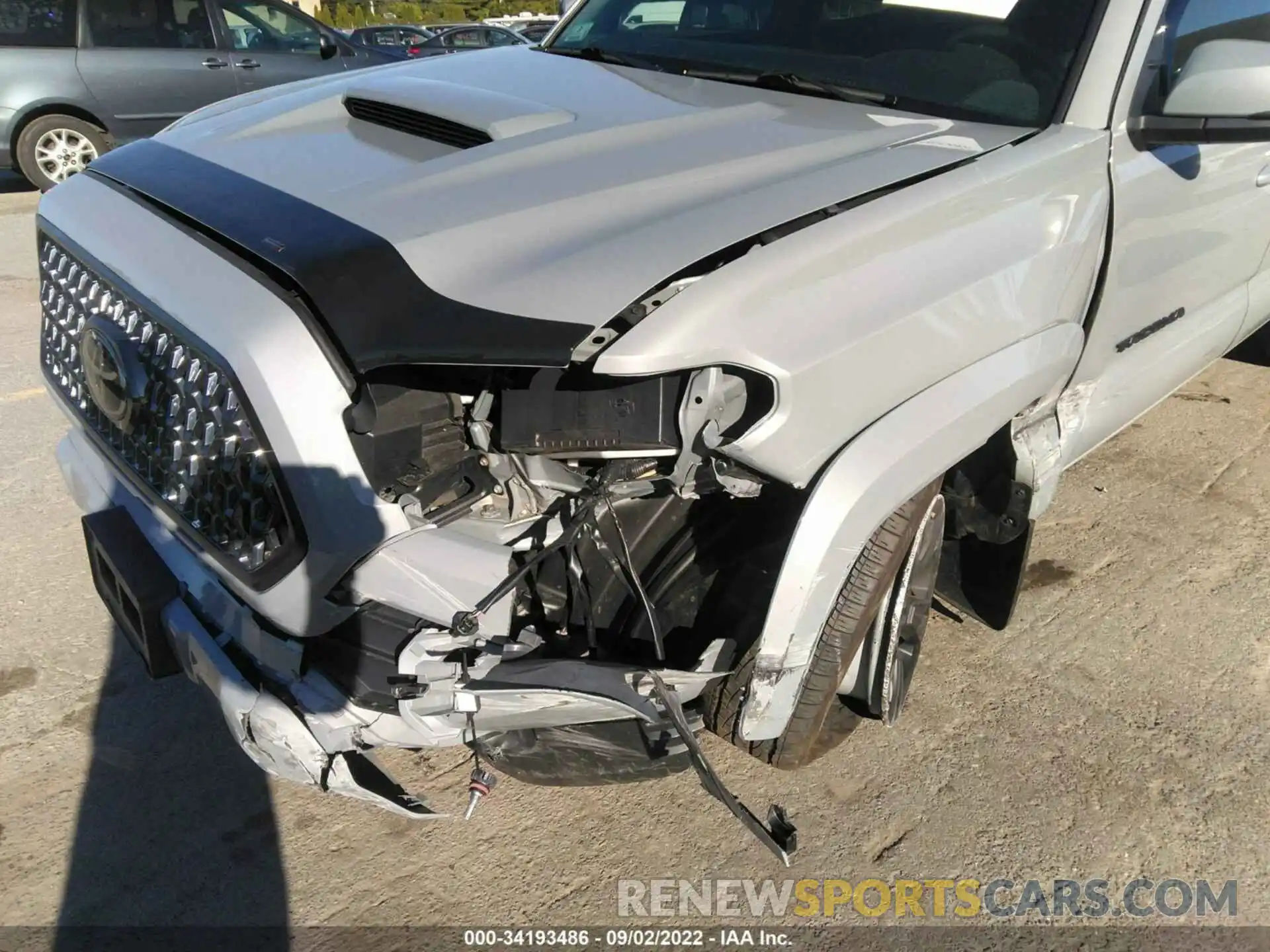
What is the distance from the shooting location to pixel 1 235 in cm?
744

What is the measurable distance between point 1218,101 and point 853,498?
1.51m

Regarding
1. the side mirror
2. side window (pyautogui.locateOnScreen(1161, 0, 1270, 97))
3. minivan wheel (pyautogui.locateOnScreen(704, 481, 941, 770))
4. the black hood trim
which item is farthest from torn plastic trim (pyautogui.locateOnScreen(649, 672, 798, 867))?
side window (pyautogui.locateOnScreen(1161, 0, 1270, 97))

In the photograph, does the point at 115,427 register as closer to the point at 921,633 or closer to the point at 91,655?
the point at 91,655

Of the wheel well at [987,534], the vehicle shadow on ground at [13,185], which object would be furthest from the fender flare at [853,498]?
the vehicle shadow on ground at [13,185]

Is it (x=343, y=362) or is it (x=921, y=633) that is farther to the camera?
(x=921, y=633)

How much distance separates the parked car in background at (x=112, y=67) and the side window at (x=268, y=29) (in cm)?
1

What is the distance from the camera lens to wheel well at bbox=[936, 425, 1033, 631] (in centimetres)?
254

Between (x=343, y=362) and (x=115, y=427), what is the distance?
84 cm

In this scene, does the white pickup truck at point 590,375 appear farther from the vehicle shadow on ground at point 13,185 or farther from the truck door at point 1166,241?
the vehicle shadow on ground at point 13,185

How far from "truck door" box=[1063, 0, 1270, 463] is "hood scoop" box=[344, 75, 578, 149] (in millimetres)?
1389

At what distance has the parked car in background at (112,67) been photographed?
8.02 meters

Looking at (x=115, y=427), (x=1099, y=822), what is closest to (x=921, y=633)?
(x=1099, y=822)

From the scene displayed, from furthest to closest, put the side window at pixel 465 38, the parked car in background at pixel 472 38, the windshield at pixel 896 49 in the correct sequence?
the side window at pixel 465 38, the parked car in background at pixel 472 38, the windshield at pixel 896 49

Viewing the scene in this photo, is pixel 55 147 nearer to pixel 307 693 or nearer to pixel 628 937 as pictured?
pixel 307 693
